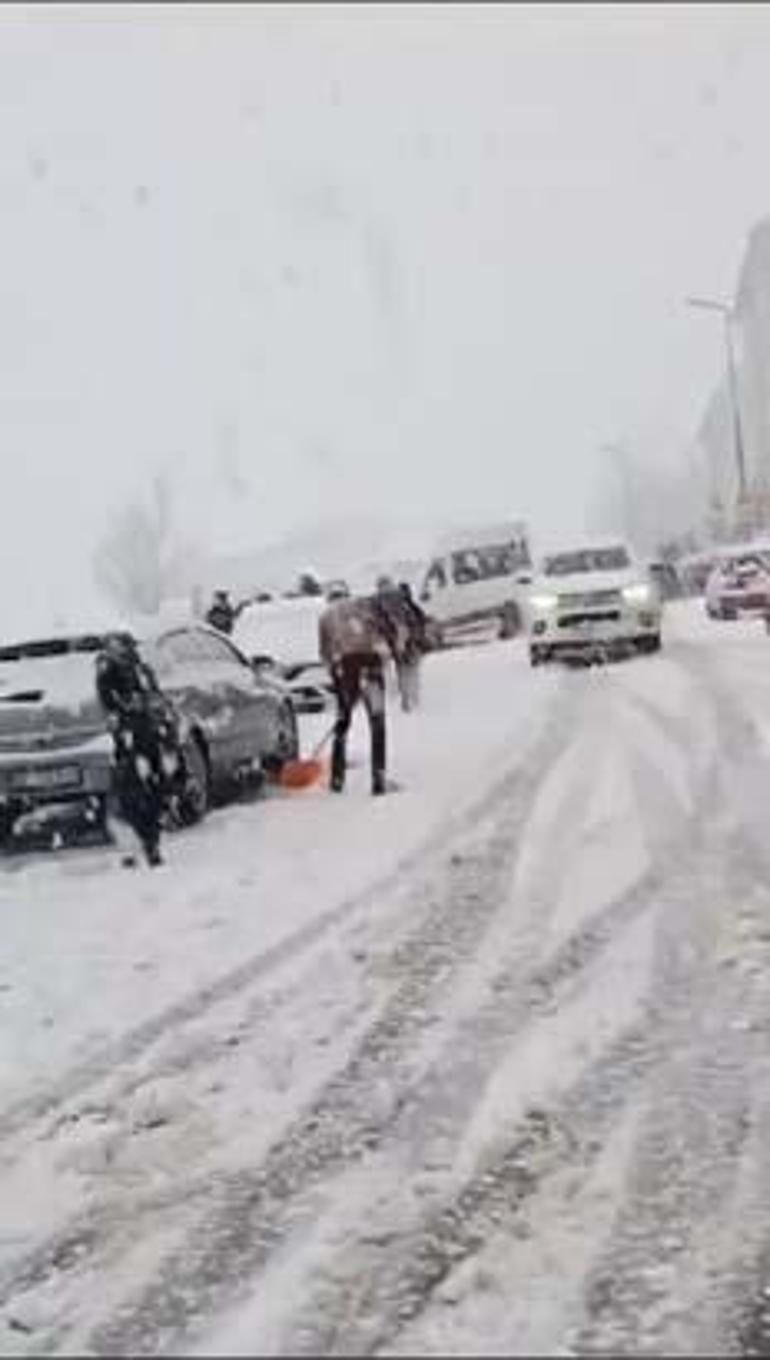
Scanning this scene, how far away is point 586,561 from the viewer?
2880 cm

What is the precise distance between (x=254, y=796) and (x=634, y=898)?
651 centimetres

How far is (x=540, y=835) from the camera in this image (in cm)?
1108

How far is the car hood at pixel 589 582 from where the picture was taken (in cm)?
2711

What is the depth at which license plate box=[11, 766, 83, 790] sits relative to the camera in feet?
42.3

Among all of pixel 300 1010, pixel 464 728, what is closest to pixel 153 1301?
pixel 300 1010

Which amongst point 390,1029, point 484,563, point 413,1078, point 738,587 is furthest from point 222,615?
point 413,1078

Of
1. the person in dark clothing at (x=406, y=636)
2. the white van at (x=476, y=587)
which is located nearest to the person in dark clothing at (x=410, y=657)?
the person in dark clothing at (x=406, y=636)

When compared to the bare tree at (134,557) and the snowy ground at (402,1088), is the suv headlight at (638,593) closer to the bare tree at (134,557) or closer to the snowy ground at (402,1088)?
the snowy ground at (402,1088)

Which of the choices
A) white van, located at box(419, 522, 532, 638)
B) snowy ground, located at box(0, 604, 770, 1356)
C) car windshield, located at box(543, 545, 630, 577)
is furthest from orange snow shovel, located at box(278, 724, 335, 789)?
white van, located at box(419, 522, 532, 638)

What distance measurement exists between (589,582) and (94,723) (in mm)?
14920

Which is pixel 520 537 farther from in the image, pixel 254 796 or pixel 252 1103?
pixel 252 1103

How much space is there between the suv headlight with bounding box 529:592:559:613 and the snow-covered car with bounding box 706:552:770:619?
10.3 m

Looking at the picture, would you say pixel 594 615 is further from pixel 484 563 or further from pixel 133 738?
pixel 133 738

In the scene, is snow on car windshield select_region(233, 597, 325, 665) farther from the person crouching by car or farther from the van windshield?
the person crouching by car
